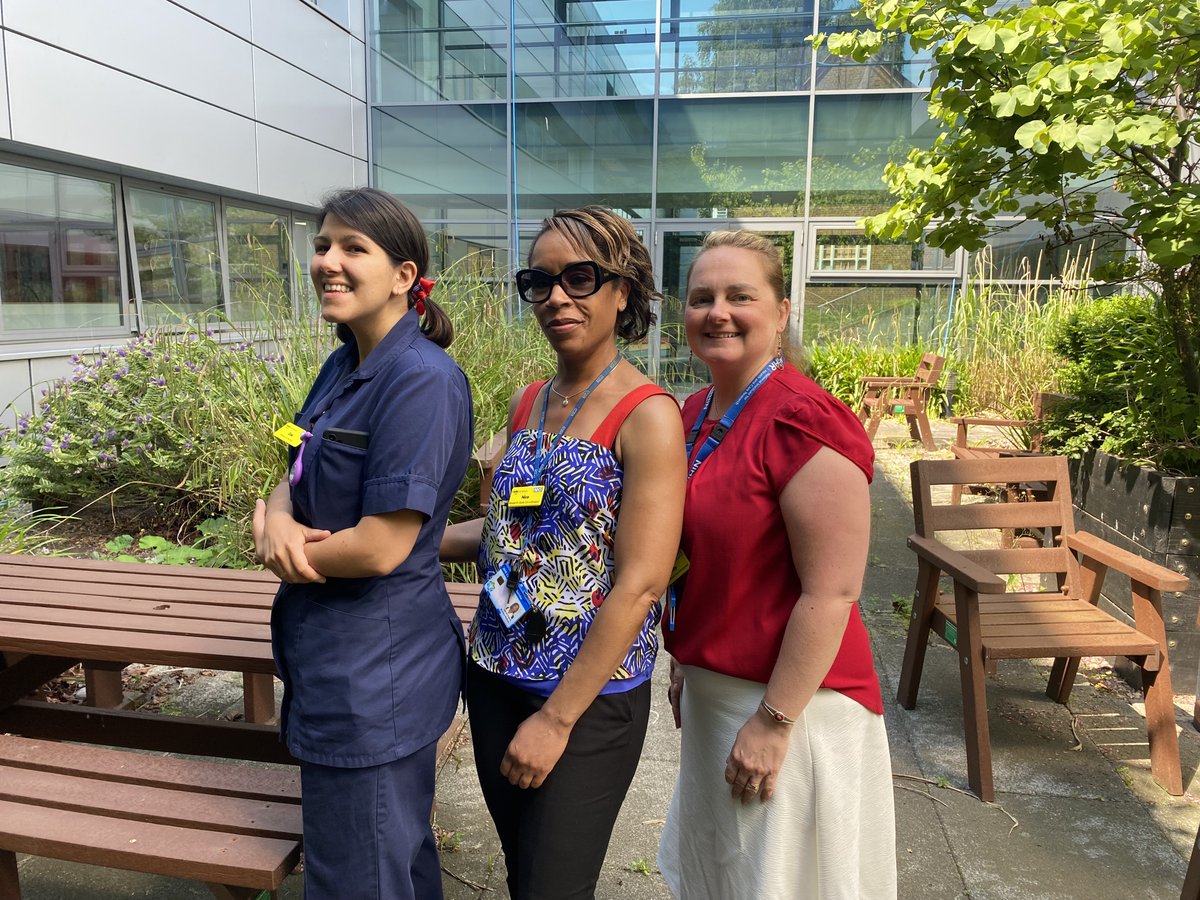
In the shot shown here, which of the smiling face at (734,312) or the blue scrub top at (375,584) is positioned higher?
the smiling face at (734,312)

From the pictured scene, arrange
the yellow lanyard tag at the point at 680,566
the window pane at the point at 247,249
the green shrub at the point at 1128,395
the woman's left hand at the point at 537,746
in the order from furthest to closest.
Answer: the window pane at the point at 247,249, the green shrub at the point at 1128,395, the yellow lanyard tag at the point at 680,566, the woman's left hand at the point at 537,746

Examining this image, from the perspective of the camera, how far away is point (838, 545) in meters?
1.48

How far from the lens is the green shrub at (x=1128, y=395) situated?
14.0ft

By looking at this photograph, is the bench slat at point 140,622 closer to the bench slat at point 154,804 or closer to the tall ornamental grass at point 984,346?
the bench slat at point 154,804

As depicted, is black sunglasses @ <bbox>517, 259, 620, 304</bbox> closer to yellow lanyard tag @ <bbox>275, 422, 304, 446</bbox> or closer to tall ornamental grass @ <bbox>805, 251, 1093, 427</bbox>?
yellow lanyard tag @ <bbox>275, 422, 304, 446</bbox>

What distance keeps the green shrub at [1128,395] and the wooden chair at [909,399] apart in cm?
319

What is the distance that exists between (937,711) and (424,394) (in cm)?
300

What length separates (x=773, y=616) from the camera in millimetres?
1580

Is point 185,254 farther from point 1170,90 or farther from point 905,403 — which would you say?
point 1170,90

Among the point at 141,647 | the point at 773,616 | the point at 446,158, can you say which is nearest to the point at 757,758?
the point at 773,616

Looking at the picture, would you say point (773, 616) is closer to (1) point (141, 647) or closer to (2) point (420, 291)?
(2) point (420, 291)

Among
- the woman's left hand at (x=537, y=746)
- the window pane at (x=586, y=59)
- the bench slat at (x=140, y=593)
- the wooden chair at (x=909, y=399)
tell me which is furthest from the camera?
the window pane at (x=586, y=59)

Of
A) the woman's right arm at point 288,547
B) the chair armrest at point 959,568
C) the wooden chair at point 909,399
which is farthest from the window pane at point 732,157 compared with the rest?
the woman's right arm at point 288,547

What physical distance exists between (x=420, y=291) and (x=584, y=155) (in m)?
11.5
